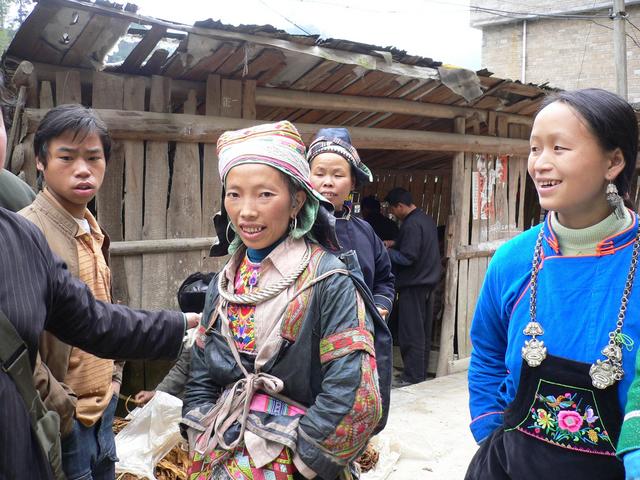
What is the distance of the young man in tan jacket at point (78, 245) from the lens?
2.22m

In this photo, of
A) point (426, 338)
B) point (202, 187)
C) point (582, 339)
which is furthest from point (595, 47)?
point (582, 339)

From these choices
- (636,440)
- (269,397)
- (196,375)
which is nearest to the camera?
(636,440)

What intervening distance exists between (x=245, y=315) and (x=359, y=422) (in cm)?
48

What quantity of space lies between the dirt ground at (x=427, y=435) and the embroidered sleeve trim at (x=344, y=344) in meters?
2.43

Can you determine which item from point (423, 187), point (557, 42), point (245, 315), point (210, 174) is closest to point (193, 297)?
point (210, 174)

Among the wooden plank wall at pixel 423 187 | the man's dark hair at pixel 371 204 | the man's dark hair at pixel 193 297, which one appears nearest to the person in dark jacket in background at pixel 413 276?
the man's dark hair at pixel 371 204

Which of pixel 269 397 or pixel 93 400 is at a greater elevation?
pixel 269 397

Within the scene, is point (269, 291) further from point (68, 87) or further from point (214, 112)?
point (214, 112)

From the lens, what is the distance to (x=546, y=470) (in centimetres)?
167

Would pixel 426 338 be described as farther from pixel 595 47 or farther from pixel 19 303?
pixel 595 47

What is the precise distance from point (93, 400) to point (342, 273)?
118 cm

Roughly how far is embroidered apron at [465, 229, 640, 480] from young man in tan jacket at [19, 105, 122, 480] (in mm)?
1526

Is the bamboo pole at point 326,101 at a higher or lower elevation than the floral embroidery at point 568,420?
higher

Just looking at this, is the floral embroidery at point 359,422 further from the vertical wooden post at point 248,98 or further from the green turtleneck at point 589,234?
the vertical wooden post at point 248,98
